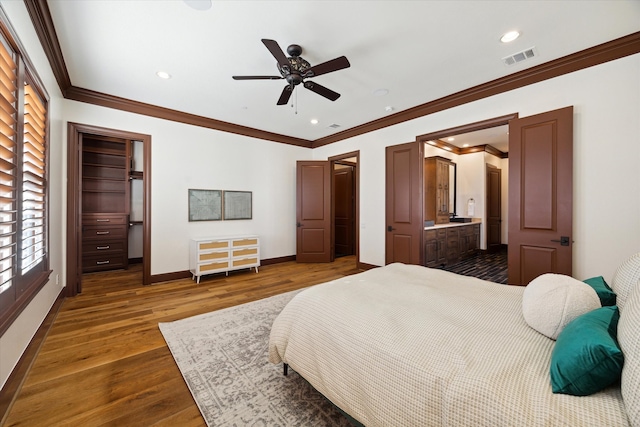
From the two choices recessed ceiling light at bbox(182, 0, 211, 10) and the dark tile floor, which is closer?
recessed ceiling light at bbox(182, 0, 211, 10)

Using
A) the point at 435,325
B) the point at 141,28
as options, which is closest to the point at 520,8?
the point at 435,325

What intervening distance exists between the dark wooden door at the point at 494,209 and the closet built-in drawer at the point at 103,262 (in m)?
8.42

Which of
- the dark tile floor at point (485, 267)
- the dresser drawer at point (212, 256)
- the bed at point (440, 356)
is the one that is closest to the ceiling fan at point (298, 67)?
the bed at point (440, 356)

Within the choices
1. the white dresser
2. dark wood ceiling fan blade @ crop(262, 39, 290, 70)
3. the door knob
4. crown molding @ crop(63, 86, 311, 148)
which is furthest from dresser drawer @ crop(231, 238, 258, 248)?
the door knob

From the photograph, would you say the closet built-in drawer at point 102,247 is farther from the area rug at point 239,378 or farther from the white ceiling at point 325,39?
the area rug at point 239,378

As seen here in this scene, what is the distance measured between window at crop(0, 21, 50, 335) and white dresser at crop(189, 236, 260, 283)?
189cm

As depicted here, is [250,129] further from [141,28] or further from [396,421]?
[396,421]

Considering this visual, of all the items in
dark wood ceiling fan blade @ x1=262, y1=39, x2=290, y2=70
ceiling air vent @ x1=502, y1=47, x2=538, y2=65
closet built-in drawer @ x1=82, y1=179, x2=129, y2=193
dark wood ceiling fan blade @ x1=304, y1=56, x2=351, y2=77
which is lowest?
closet built-in drawer @ x1=82, y1=179, x2=129, y2=193

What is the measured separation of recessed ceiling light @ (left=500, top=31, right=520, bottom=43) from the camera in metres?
2.39

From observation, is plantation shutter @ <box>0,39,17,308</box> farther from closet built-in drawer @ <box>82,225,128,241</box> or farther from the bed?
closet built-in drawer @ <box>82,225,128,241</box>

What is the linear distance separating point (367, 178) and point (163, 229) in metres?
3.78

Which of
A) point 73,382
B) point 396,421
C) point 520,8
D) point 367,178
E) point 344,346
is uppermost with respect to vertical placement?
point 520,8

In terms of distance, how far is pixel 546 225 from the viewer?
9.45 ft

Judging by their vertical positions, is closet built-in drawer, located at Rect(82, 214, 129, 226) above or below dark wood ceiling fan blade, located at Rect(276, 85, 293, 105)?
below
